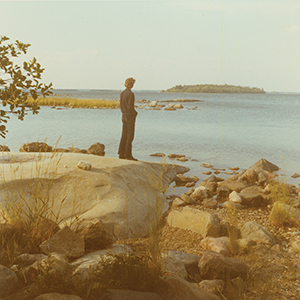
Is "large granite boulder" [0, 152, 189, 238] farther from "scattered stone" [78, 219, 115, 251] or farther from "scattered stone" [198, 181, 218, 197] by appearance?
"scattered stone" [198, 181, 218, 197]

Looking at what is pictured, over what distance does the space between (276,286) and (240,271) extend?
1.47 ft

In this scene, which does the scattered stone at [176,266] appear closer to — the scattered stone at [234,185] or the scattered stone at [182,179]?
the scattered stone at [234,185]

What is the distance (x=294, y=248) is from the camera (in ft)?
18.5

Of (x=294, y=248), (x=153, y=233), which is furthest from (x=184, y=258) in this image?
(x=294, y=248)

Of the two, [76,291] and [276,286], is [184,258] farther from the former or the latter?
[76,291]

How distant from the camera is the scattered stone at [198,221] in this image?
242 inches

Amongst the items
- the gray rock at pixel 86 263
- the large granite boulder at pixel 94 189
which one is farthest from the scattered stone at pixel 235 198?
the gray rock at pixel 86 263

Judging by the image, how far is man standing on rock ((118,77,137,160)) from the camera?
9461 mm

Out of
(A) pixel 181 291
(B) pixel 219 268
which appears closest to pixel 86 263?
(A) pixel 181 291

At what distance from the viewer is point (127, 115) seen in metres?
9.62

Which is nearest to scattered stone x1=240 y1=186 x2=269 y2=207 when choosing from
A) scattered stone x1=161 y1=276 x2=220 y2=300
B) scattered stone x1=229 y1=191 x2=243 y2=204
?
scattered stone x1=229 y1=191 x2=243 y2=204

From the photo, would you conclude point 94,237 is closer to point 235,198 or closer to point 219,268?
point 219,268

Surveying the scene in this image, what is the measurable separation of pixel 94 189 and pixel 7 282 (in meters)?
3.32

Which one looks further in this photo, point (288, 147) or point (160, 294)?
point (288, 147)
